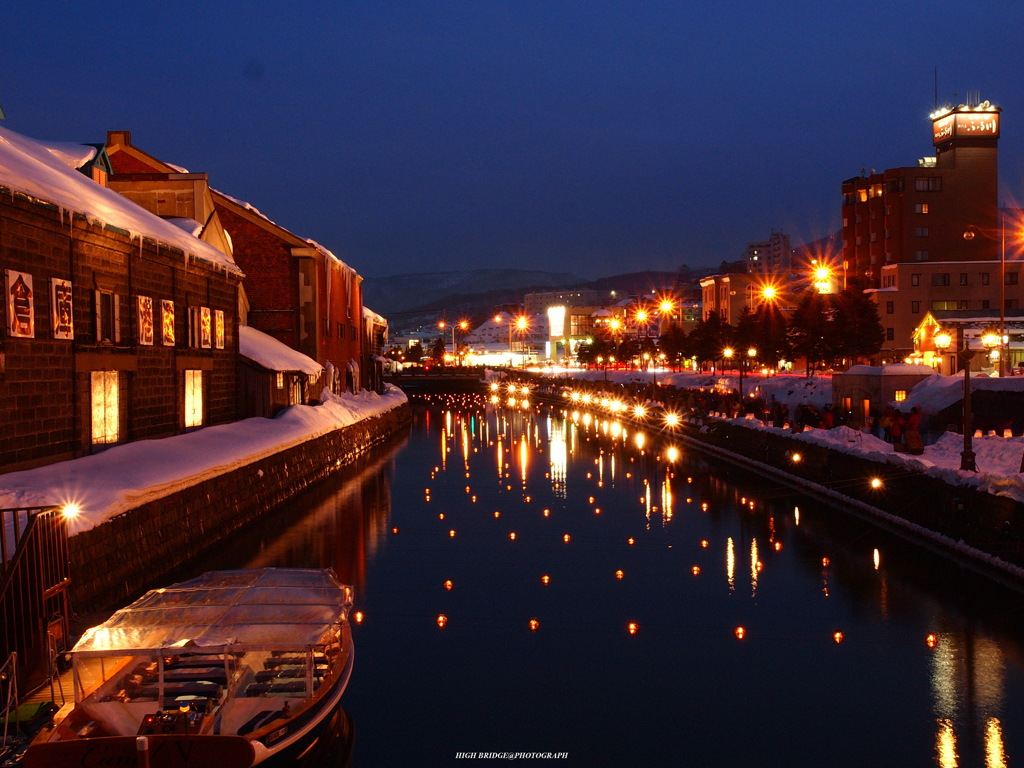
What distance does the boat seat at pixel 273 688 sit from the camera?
10441 millimetres

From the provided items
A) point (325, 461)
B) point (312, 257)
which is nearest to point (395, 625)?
point (325, 461)

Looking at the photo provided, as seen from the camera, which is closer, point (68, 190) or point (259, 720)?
point (259, 720)

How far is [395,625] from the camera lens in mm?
16562

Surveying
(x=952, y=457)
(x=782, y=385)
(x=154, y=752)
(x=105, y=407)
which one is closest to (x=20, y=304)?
(x=105, y=407)

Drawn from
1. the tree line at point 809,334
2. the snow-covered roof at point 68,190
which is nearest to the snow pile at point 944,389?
A: the tree line at point 809,334

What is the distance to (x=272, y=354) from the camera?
3919cm

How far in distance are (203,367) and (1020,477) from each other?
78.7 feet

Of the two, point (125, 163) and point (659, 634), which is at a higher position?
point (125, 163)

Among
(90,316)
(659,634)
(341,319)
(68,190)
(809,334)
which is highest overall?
(68,190)

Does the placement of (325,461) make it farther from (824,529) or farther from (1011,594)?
(1011,594)

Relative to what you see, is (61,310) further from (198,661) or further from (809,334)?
(809,334)

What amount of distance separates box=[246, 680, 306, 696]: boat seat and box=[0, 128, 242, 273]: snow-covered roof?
38.6 feet

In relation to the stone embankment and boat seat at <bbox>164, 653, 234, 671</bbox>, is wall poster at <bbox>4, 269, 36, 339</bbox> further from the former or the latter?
the stone embankment

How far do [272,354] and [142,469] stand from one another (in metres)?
19.8
